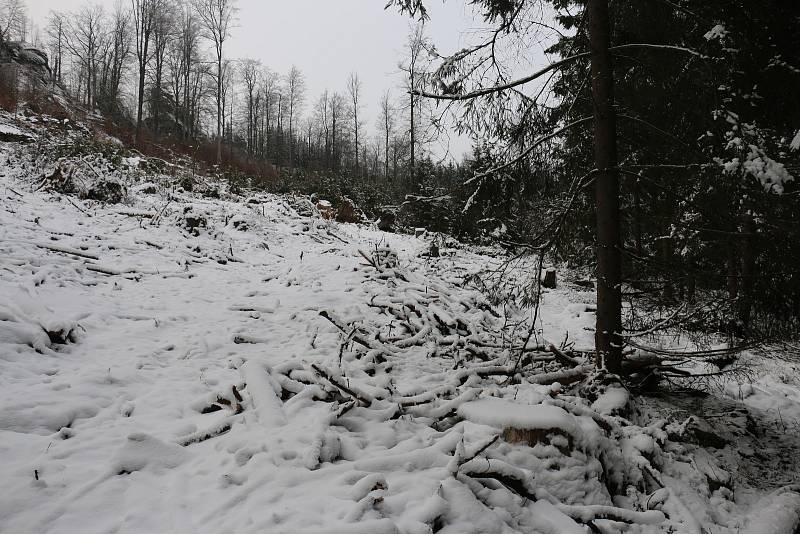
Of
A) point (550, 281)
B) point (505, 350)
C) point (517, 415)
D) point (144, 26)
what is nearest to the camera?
point (517, 415)

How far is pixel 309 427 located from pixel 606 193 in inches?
143

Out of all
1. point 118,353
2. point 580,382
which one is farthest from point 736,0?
point 118,353

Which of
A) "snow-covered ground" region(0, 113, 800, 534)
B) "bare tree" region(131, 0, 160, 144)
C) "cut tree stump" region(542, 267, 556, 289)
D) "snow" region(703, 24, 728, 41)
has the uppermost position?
"bare tree" region(131, 0, 160, 144)

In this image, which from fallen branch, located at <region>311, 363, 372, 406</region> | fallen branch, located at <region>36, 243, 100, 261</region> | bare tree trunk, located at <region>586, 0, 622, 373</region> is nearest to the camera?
fallen branch, located at <region>311, 363, 372, 406</region>

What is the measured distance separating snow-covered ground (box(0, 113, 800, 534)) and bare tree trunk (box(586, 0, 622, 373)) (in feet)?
1.78

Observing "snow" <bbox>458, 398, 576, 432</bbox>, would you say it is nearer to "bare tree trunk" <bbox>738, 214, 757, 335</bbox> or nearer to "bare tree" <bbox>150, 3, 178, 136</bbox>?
"bare tree trunk" <bbox>738, 214, 757, 335</bbox>

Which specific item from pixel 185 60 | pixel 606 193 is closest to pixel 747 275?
pixel 606 193

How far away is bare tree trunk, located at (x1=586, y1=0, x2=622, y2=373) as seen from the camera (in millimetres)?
3992

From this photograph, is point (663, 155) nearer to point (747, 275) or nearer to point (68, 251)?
point (747, 275)

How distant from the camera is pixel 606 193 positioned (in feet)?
13.4

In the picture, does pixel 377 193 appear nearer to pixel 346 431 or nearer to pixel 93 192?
pixel 93 192

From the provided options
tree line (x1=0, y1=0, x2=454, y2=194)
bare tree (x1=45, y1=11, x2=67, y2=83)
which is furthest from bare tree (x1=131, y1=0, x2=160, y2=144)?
bare tree (x1=45, y1=11, x2=67, y2=83)

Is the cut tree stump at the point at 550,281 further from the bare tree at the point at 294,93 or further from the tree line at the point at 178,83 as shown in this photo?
the bare tree at the point at 294,93

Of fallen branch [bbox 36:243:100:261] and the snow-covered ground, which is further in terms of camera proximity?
fallen branch [bbox 36:243:100:261]
